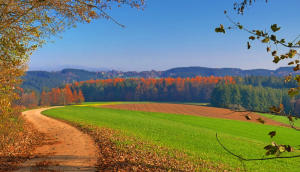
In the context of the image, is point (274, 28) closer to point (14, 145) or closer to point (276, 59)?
point (276, 59)

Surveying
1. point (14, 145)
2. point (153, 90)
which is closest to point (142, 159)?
point (14, 145)

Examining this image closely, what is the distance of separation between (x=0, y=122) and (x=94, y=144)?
22.7 ft

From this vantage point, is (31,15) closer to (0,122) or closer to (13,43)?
(13,43)

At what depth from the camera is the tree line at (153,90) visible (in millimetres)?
137000

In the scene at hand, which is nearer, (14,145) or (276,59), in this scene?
(276,59)

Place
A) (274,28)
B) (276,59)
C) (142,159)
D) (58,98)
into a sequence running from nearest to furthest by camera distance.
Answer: (274,28) → (276,59) → (142,159) → (58,98)

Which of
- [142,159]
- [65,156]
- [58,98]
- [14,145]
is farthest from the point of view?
[58,98]

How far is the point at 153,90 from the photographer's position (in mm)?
145000

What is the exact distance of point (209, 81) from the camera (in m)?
144

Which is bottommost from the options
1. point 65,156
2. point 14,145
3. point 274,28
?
point 14,145

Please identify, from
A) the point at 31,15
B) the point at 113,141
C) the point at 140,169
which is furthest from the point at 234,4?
the point at 113,141

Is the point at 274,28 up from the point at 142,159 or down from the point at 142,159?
up

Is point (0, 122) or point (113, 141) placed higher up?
point (0, 122)

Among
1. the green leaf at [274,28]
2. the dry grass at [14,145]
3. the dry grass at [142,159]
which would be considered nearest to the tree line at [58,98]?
the dry grass at [14,145]
